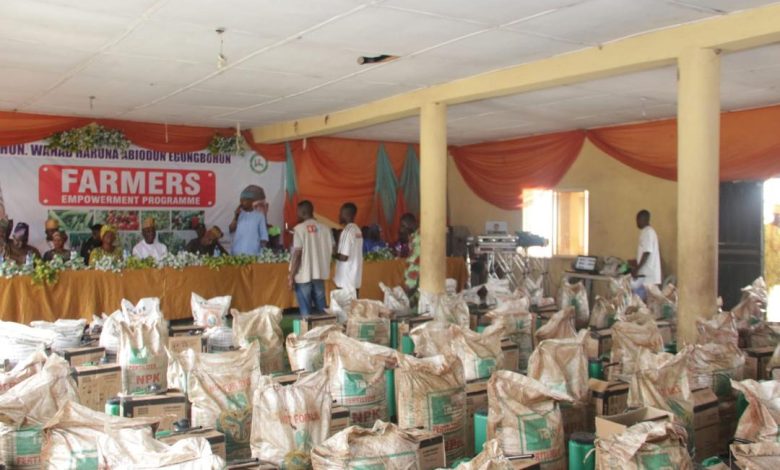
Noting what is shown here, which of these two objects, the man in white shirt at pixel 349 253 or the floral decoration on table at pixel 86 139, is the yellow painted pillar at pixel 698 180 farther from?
the floral decoration on table at pixel 86 139

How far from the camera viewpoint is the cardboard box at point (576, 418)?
3.19 m

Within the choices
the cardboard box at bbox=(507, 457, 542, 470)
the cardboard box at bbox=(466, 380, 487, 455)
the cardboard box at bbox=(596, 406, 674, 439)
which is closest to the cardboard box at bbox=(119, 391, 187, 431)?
the cardboard box at bbox=(466, 380, 487, 455)

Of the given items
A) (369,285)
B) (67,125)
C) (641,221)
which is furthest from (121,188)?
(641,221)

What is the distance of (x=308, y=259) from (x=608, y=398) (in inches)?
186

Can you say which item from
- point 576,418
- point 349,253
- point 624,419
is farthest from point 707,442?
point 349,253

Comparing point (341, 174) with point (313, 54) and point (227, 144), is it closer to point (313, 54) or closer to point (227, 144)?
point (227, 144)

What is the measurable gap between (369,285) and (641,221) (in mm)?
3390

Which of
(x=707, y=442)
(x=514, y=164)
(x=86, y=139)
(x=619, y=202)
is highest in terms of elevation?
(x=86, y=139)

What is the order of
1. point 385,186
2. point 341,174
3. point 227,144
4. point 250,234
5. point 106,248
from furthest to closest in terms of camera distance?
point 385,186 → point 341,174 → point 227,144 → point 250,234 → point 106,248

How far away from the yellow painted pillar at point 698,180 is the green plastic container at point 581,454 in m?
2.63

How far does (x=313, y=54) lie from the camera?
574 cm

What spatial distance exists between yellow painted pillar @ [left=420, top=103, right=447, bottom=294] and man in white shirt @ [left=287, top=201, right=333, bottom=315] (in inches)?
43.7

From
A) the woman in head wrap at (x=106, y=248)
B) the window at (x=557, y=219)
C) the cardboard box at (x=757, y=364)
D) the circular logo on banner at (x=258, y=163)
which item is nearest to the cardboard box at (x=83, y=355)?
the woman in head wrap at (x=106, y=248)

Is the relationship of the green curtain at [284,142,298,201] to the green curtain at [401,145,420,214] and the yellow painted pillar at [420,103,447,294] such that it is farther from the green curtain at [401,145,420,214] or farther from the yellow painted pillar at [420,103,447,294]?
the yellow painted pillar at [420,103,447,294]
